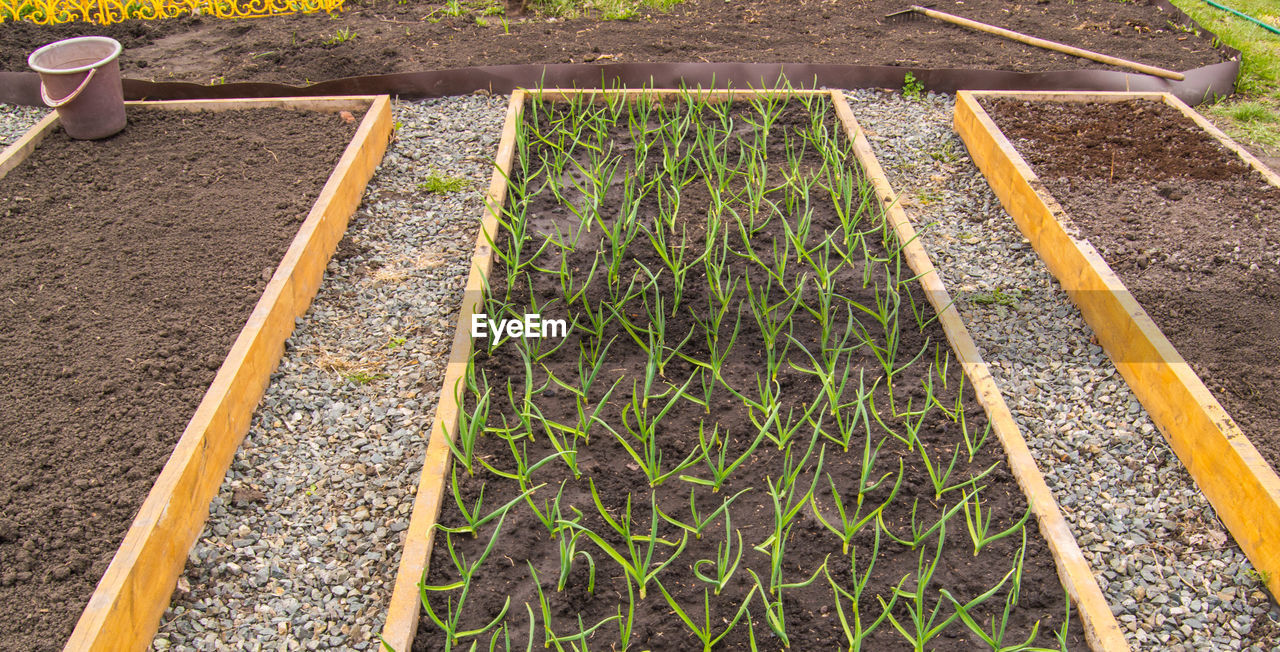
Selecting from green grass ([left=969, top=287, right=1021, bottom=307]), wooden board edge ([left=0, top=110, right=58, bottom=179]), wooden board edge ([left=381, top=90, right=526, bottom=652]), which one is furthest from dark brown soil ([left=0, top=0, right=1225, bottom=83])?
green grass ([left=969, top=287, right=1021, bottom=307])

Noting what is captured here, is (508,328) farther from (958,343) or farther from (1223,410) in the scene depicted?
(1223,410)

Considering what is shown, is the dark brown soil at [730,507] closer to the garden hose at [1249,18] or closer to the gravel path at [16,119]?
the gravel path at [16,119]

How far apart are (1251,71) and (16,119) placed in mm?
A: 6640

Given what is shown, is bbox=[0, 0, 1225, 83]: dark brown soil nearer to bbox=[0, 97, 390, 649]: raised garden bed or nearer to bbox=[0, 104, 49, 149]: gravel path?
bbox=[0, 104, 49, 149]: gravel path

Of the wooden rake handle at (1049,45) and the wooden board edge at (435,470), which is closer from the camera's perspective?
the wooden board edge at (435,470)

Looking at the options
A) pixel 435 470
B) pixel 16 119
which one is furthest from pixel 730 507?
pixel 16 119

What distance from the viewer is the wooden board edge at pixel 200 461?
78.9 inches

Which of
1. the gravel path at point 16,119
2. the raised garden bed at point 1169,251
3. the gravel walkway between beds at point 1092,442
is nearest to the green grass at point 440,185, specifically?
the gravel walkway between beds at point 1092,442

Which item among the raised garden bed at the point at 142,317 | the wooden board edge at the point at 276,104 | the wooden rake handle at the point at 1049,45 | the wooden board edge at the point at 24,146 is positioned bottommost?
the raised garden bed at the point at 142,317

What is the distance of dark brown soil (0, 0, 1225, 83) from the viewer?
196 inches

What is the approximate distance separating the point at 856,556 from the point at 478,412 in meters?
1.04

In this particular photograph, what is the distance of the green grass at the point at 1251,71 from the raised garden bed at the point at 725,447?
209cm

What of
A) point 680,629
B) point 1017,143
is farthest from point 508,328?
point 1017,143

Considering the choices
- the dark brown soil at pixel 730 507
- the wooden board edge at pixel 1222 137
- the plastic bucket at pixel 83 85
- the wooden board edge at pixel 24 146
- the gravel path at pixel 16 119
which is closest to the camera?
the dark brown soil at pixel 730 507
